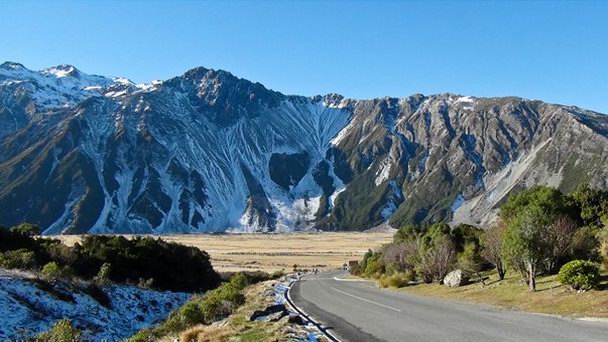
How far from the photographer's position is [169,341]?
22312mm

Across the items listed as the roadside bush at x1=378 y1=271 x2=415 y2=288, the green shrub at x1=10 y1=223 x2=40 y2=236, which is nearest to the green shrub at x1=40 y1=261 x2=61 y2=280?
the green shrub at x1=10 y1=223 x2=40 y2=236

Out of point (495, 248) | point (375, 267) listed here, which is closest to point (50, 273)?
point (495, 248)

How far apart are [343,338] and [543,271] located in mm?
22125

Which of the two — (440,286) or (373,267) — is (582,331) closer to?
(440,286)

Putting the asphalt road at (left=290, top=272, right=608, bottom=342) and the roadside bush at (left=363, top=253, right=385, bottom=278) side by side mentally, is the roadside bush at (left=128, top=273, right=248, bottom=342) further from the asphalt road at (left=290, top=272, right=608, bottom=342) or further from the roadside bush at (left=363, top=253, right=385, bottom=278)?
the roadside bush at (left=363, top=253, right=385, bottom=278)

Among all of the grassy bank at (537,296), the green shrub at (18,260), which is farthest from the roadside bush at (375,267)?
the green shrub at (18,260)

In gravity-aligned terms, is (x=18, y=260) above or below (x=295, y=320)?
above

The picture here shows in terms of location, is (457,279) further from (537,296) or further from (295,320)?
(295,320)

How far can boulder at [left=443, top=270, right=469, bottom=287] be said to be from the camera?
38.4m

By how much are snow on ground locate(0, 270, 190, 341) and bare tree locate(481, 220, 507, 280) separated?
79.1ft

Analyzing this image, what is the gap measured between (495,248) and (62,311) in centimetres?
2829

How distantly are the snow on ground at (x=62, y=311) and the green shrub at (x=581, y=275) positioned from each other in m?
23.4

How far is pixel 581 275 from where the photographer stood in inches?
957

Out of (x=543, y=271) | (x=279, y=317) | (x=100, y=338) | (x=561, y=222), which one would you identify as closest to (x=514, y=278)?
(x=543, y=271)
